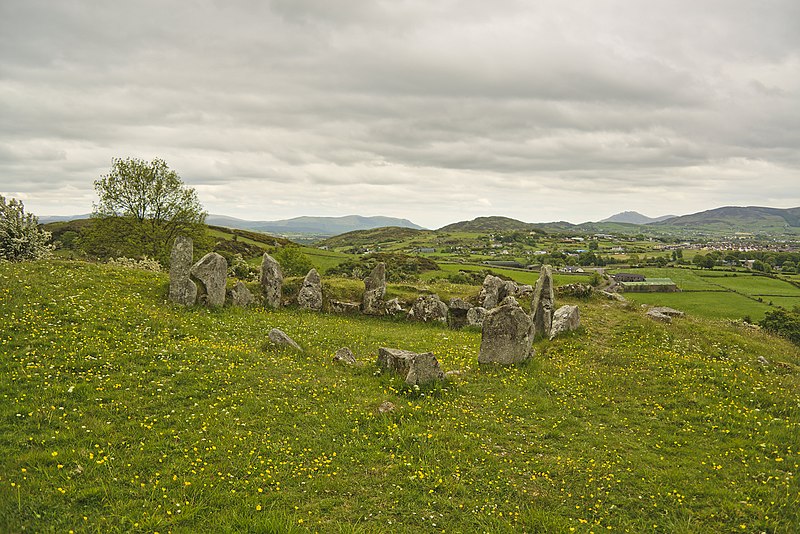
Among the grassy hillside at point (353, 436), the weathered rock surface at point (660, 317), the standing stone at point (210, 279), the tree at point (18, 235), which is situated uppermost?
the tree at point (18, 235)

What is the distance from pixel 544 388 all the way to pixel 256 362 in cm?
1200

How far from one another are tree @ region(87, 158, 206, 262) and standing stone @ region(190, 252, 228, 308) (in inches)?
1137

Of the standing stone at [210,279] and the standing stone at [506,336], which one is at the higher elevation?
the standing stone at [210,279]

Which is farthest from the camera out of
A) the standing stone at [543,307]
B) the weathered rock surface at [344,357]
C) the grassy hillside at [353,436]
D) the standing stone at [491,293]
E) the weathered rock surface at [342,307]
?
the standing stone at [491,293]

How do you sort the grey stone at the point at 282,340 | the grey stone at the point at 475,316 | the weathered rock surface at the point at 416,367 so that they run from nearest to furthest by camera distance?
the weathered rock surface at the point at 416,367, the grey stone at the point at 282,340, the grey stone at the point at 475,316

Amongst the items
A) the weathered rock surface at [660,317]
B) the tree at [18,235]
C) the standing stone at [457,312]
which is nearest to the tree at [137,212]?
the tree at [18,235]

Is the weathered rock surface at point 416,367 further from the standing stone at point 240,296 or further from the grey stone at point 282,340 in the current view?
the standing stone at point 240,296

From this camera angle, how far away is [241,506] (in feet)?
31.3

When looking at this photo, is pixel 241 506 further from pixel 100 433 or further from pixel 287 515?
pixel 100 433

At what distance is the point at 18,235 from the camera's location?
33625 millimetres

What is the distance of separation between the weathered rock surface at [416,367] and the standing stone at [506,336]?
3.94 m

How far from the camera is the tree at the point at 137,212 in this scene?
50.3 m

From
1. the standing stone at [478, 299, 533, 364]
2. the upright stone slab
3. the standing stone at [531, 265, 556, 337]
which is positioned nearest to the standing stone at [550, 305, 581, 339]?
the standing stone at [531, 265, 556, 337]

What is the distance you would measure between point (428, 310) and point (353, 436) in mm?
18561
